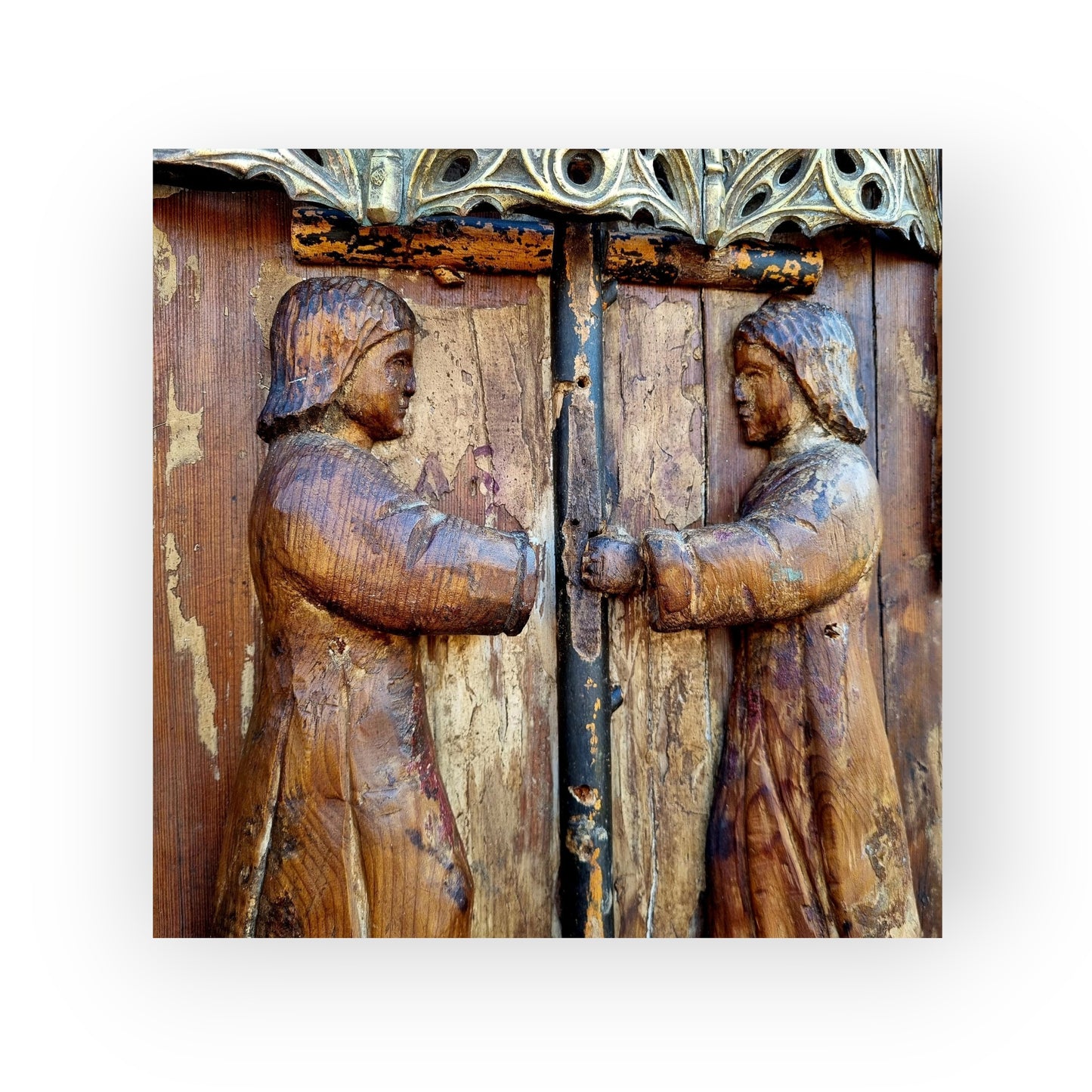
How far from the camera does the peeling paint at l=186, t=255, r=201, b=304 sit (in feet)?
5.33

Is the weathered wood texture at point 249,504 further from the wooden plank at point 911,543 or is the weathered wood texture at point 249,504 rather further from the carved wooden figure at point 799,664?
the wooden plank at point 911,543

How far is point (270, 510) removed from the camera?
147 centimetres

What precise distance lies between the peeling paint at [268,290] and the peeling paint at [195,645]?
1.25 feet

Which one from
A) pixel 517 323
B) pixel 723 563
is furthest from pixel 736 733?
pixel 517 323

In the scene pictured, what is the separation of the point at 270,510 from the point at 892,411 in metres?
1.07

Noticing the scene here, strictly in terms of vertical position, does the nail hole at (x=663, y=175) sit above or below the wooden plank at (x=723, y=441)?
above

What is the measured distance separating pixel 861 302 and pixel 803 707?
722 millimetres

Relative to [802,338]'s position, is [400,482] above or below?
below

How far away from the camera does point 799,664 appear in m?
1.58

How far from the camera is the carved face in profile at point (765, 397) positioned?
163cm

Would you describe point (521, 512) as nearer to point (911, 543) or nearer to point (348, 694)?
point (348, 694)

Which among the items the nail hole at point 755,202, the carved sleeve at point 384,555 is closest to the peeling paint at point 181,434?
the carved sleeve at point 384,555

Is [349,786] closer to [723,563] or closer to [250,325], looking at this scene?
[723,563]

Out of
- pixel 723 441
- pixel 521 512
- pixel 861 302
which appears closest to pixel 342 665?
pixel 521 512
